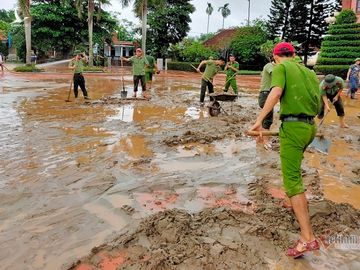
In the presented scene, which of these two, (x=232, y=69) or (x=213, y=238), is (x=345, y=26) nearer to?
(x=232, y=69)

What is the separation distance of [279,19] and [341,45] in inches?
629

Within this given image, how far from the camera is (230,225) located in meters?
3.94

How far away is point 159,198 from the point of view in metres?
4.73

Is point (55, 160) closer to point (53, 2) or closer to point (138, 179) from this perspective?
point (138, 179)

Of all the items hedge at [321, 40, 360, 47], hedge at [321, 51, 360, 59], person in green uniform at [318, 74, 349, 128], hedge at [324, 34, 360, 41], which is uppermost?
hedge at [324, 34, 360, 41]

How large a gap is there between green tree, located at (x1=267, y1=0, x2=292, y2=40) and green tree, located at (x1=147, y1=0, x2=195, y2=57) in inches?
350

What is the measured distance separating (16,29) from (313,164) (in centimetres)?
4032

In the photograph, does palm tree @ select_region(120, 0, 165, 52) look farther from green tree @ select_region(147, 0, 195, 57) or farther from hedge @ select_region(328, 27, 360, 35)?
hedge @ select_region(328, 27, 360, 35)

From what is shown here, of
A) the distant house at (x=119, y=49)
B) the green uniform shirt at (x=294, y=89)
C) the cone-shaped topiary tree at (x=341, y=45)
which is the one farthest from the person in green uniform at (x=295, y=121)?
the distant house at (x=119, y=49)

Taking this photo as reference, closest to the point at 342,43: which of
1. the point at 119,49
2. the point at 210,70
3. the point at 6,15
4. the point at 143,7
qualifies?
the point at 143,7

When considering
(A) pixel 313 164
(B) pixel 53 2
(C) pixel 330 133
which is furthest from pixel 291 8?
(A) pixel 313 164

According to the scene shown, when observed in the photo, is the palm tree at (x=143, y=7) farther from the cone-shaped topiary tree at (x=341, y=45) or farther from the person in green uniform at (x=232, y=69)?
the person in green uniform at (x=232, y=69)

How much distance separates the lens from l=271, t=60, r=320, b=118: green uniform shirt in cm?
345

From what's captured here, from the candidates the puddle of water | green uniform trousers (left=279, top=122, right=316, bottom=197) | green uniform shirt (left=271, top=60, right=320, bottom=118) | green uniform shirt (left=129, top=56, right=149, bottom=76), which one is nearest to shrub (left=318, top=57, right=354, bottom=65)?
green uniform shirt (left=129, top=56, right=149, bottom=76)
